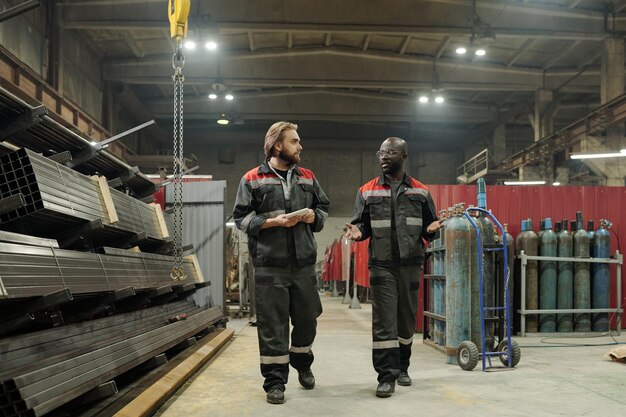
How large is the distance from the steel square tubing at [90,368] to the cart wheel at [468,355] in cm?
261

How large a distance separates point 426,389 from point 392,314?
2.25 feet

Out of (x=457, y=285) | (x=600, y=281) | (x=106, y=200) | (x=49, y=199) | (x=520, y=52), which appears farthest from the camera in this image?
(x=520, y=52)

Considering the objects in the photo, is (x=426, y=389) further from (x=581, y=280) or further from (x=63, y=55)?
(x=63, y=55)

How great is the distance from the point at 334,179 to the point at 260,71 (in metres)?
9.84

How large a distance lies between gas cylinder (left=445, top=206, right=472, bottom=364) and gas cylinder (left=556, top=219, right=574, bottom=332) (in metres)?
2.54

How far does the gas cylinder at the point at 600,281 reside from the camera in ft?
24.2

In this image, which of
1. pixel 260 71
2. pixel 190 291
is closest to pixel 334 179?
pixel 260 71

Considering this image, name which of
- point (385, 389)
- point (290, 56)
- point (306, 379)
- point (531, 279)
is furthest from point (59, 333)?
point (290, 56)

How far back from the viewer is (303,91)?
21000 millimetres

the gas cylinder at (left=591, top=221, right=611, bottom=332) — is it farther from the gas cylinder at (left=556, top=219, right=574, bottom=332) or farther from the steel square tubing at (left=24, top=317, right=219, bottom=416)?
the steel square tubing at (left=24, top=317, right=219, bottom=416)

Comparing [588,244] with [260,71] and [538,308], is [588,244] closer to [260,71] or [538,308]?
[538,308]

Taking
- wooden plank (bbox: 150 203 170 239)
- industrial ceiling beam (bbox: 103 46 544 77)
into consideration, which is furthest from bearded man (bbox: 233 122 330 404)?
industrial ceiling beam (bbox: 103 46 544 77)

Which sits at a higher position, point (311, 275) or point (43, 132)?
point (43, 132)

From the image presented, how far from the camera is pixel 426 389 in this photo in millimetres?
4270
